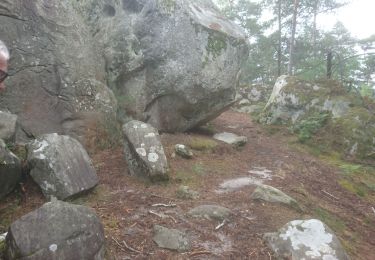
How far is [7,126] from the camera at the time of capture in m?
5.31

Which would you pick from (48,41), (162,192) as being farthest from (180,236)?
(48,41)

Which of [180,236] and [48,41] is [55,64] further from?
[180,236]

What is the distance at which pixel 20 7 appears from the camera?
639 centimetres

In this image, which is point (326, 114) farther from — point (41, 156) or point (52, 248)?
point (52, 248)

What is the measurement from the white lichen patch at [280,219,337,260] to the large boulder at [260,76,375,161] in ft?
17.7

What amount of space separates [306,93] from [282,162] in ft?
13.3

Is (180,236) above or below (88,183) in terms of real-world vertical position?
below

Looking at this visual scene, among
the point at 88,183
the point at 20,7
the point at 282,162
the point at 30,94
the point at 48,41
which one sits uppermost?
the point at 20,7

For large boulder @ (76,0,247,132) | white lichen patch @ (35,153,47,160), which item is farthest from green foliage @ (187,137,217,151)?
white lichen patch @ (35,153,47,160)

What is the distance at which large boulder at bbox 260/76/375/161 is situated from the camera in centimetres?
905

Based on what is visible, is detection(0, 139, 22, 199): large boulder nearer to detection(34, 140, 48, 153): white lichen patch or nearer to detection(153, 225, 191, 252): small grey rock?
detection(34, 140, 48, 153): white lichen patch

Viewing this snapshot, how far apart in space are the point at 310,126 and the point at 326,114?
0.63 metres

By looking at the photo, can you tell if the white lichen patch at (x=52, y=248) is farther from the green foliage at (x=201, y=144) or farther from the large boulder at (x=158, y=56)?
the large boulder at (x=158, y=56)

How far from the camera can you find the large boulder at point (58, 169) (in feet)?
15.4
